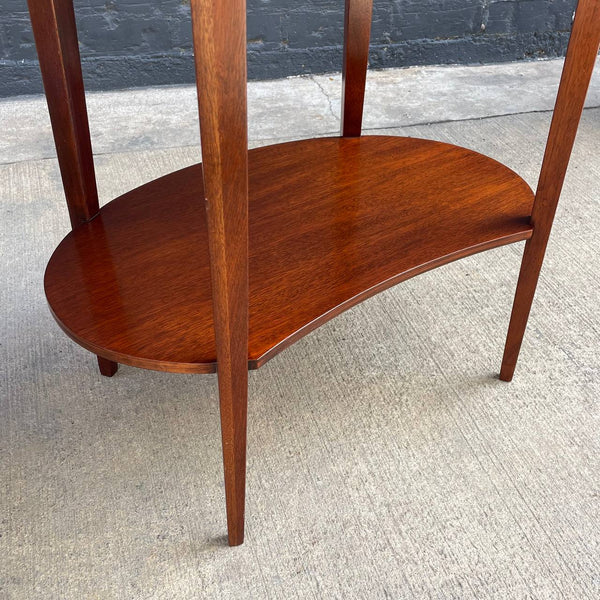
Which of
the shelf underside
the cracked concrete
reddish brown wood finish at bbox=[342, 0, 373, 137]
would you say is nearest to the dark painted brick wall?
the cracked concrete

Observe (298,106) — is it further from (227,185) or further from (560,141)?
(227,185)

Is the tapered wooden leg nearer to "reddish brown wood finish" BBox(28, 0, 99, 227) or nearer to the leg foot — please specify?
"reddish brown wood finish" BBox(28, 0, 99, 227)

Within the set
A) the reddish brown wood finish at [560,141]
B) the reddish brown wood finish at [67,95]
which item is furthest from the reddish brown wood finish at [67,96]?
the reddish brown wood finish at [560,141]

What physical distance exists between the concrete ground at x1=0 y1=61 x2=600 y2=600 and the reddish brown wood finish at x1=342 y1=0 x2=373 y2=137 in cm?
43

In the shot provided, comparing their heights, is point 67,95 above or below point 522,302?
above

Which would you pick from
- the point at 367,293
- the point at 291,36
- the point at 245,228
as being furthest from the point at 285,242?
the point at 291,36

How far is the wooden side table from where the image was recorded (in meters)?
0.92

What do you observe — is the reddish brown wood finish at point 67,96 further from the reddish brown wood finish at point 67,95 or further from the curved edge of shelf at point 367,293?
the curved edge of shelf at point 367,293

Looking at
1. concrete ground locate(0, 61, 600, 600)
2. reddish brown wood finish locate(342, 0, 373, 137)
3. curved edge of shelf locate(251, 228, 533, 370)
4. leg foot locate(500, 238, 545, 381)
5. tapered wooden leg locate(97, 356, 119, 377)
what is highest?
reddish brown wood finish locate(342, 0, 373, 137)

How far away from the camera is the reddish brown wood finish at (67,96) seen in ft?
3.73

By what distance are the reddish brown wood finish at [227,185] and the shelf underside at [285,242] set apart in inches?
2.4

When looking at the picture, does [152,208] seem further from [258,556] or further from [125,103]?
[125,103]

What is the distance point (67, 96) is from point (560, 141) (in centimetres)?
83

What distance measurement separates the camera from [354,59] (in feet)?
5.19
